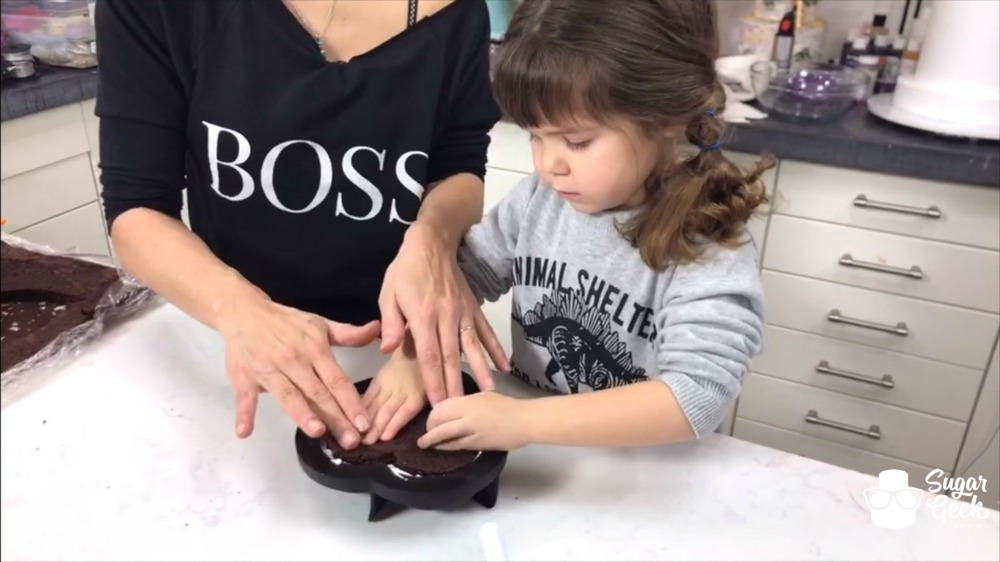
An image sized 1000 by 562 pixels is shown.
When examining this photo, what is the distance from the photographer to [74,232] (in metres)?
0.28

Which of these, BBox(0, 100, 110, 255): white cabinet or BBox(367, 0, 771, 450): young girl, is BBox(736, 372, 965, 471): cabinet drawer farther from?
BBox(0, 100, 110, 255): white cabinet

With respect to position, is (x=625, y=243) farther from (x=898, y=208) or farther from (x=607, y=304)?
(x=898, y=208)

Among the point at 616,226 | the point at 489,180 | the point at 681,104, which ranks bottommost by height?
the point at 489,180

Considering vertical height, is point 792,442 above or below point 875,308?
below

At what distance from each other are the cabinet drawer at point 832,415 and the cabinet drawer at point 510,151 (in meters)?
0.57

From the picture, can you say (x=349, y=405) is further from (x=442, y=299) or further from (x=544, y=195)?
(x=544, y=195)

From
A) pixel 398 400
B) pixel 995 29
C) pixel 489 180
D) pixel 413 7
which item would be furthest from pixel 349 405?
pixel 995 29

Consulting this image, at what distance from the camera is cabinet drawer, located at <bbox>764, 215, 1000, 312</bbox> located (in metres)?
1.14

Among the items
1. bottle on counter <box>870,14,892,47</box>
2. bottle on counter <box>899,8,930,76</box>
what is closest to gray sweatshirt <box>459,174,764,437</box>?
bottle on counter <box>899,8,930,76</box>

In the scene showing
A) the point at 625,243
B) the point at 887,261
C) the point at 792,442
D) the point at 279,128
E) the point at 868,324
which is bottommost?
the point at 792,442

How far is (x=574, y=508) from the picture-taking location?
436 millimetres

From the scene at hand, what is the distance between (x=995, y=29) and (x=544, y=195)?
0.77 m

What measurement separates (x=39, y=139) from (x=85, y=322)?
24 cm

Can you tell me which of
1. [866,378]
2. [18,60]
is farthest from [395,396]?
[866,378]
